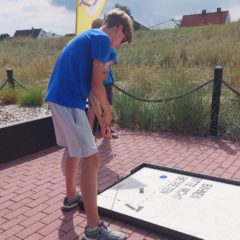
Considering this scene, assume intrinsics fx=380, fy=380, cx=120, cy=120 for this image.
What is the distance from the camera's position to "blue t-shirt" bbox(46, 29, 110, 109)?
2760 millimetres

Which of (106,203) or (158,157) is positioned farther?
(158,157)

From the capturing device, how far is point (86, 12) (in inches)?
269

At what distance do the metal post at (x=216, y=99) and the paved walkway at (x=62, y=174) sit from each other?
26 cm

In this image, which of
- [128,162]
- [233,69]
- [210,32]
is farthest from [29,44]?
[128,162]

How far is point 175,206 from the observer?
3.51 metres

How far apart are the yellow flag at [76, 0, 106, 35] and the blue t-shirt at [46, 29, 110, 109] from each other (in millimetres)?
4050

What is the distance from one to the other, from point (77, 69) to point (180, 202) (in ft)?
5.38

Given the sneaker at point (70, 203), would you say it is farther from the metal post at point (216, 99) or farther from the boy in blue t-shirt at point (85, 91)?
the metal post at point (216, 99)

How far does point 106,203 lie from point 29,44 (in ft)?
101

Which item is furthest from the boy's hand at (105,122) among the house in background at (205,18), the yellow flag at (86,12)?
the house in background at (205,18)

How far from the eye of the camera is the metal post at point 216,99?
19.4ft

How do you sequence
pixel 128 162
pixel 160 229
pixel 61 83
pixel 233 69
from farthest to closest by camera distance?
pixel 233 69 < pixel 128 162 < pixel 160 229 < pixel 61 83

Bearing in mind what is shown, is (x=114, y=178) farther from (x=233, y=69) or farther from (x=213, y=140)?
(x=233, y=69)

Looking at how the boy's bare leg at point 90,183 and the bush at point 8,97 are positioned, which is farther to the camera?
the bush at point 8,97
